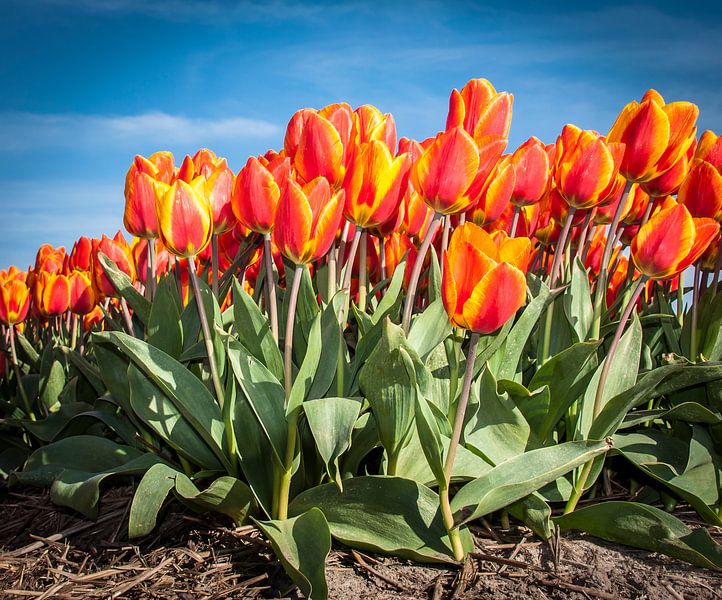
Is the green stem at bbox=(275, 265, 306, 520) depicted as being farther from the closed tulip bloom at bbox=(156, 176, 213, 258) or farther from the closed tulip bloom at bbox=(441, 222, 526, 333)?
the closed tulip bloom at bbox=(441, 222, 526, 333)

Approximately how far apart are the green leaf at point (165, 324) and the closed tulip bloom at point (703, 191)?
2.04 meters

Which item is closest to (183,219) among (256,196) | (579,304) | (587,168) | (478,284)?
(256,196)

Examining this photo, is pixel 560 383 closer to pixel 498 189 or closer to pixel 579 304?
pixel 579 304

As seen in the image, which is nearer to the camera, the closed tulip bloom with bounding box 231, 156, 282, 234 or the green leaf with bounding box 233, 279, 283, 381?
the closed tulip bloom with bounding box 231, 156, 282, 234

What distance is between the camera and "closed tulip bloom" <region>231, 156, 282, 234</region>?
6.82 ft

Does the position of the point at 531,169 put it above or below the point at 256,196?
above

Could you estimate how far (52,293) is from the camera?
383 centimetres

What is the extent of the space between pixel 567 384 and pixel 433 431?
75 cm

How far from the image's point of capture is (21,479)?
2760 millimetres

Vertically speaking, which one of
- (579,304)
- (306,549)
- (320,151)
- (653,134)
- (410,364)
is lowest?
(306,549)

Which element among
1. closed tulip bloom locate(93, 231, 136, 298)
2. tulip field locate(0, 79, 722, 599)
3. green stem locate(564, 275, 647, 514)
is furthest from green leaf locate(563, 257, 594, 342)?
closed tulip bloom locate(93, 231, 136, 298)

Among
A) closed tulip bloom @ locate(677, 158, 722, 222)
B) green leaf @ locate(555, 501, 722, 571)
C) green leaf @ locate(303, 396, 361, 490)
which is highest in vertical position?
closed tulip bloom @ locate(677, 158, 722, 222)

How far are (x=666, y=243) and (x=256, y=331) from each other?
1361mm

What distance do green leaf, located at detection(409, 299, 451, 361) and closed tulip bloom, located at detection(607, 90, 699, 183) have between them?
0.89m
